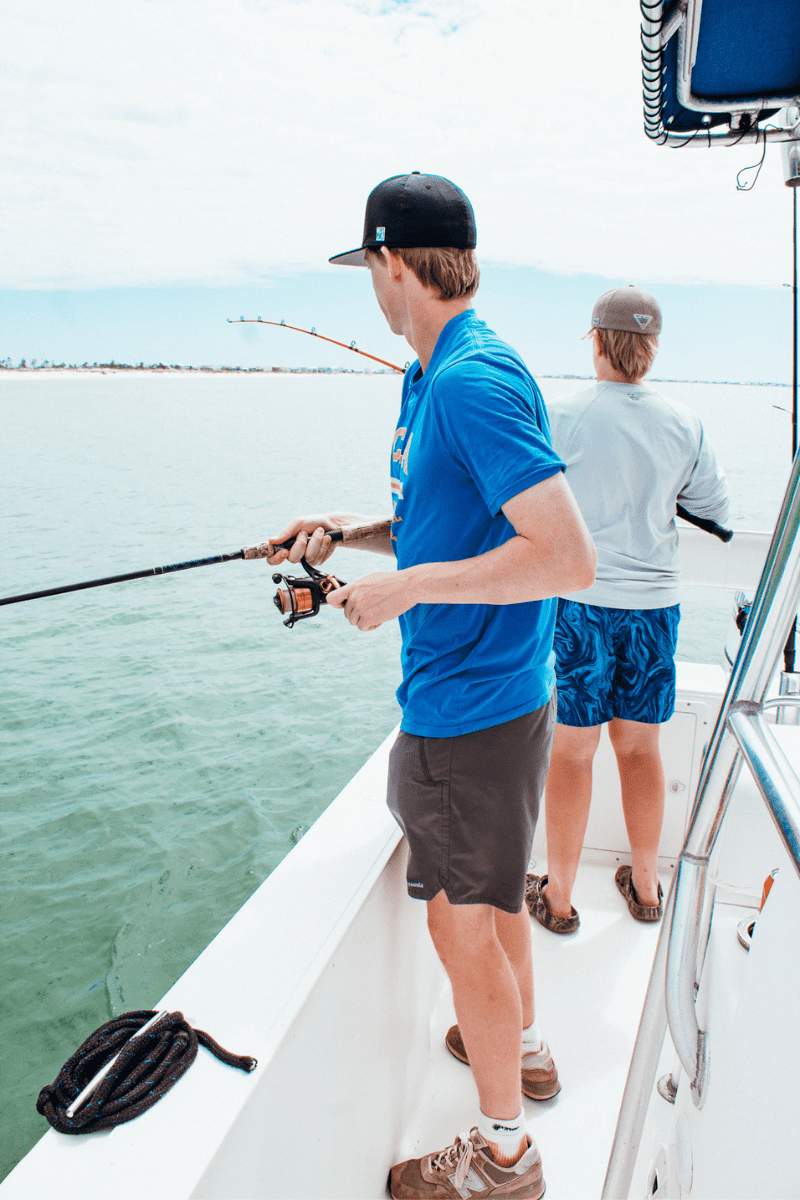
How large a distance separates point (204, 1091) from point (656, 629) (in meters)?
1.17

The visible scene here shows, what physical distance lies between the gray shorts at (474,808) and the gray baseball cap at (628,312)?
34.3 inches

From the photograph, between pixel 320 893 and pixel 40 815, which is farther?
pixel 40 815

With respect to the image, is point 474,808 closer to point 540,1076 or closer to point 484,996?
point 484,996

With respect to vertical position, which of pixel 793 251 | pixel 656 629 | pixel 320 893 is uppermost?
pixel 793 251

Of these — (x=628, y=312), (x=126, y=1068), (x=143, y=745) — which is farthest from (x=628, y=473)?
(x=143, y=745)

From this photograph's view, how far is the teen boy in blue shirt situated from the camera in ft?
2.80

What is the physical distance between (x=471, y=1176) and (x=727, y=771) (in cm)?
82

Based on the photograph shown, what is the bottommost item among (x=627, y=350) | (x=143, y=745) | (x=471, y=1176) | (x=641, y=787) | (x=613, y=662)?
(x=143, y=745)

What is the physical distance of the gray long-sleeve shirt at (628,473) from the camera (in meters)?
1.51

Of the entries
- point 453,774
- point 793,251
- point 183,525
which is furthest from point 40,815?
Result: point 183,525

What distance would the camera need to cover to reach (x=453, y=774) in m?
1.01

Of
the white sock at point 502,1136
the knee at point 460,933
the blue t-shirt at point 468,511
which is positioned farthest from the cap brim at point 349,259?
the white sock at point 502,1136

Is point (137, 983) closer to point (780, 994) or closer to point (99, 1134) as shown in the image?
point (99, 1134)

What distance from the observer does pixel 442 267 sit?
3.26ft
